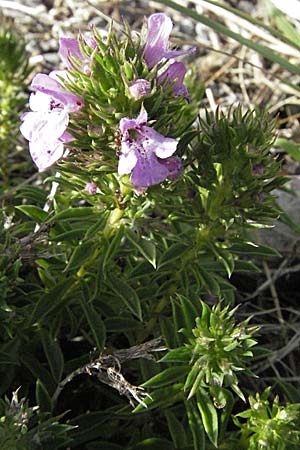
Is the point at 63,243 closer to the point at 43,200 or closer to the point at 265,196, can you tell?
the point at 43,200

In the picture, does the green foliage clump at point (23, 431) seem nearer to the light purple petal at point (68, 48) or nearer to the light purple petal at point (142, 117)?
the light purple petal at point (142, 117)

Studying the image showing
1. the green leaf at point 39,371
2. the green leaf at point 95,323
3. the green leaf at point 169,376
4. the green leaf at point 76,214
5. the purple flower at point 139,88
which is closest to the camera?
the purple flower at point 139,88

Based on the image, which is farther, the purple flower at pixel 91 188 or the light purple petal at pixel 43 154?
the purple flower at pixel 91 188

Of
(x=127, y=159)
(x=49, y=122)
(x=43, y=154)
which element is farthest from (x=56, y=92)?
(x=127, y=159)

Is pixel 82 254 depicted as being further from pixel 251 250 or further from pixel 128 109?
pixel 251 250

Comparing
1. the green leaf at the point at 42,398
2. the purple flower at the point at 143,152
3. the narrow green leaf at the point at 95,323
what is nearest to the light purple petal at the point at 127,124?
the purple flower at the point at 143,152
